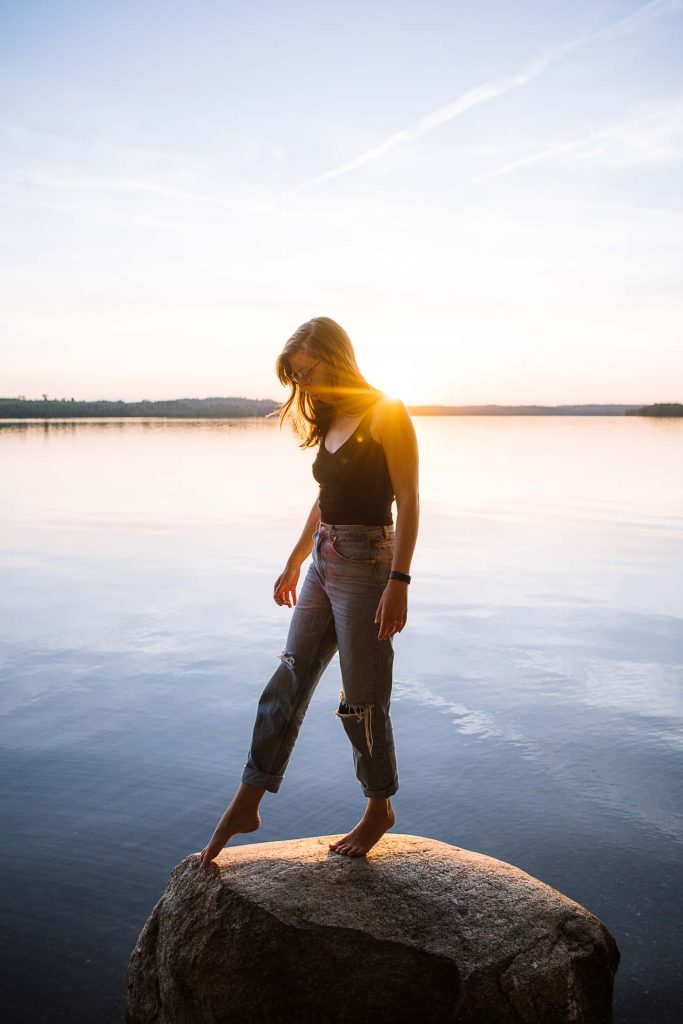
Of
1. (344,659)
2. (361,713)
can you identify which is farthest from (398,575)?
(361,713)

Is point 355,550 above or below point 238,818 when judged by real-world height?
above

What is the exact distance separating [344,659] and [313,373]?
1.06 m

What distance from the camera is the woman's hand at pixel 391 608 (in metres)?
3.22

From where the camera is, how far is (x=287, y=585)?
4.02 meters

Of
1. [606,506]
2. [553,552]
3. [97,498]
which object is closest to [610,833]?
[553,552]

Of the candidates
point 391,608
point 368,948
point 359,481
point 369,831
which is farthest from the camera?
point 369,831

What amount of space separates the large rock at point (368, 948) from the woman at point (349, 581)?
0.22 m

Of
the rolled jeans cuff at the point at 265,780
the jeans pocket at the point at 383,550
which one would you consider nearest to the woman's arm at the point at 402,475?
the jeans pocket at the point at 383,550

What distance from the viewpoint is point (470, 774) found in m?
5.38

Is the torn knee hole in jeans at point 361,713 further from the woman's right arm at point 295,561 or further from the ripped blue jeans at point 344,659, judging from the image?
the woman's right arm at point 295,561

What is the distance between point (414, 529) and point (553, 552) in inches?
418

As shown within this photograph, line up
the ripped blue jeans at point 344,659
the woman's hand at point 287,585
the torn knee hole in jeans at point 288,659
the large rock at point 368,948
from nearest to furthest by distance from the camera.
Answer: the large rock at point 368,948
the ripped blue jeans at point 344,659
the torn knee hole in jeans at point 288,659
the woman's hand at point 287,585

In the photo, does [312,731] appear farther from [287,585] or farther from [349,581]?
[349,581]

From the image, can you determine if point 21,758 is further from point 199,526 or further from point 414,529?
point 199,526
